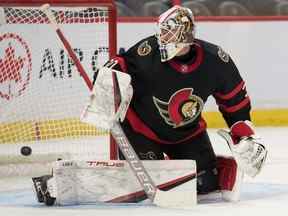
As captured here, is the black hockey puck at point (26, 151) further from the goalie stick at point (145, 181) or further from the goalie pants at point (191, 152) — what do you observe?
the goalie stick at point (145, 181)

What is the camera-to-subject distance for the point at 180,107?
110 inches

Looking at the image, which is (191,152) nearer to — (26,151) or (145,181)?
(145,181)

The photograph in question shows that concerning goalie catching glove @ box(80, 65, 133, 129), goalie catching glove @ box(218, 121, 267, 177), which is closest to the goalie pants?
goalie catching glove @ box(218, 121, 267, 177)

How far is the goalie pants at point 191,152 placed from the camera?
9.50 feet

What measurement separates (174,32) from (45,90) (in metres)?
1.05

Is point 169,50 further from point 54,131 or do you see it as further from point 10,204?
point 54,131

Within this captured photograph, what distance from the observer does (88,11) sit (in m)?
3.37

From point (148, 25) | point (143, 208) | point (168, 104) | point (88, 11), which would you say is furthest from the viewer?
point (148, 25)

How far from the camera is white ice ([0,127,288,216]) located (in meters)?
2.54

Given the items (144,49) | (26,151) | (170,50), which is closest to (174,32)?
(170,50)

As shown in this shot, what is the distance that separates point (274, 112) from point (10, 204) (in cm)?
281

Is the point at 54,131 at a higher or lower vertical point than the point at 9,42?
lower

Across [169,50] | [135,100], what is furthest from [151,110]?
[169,50]

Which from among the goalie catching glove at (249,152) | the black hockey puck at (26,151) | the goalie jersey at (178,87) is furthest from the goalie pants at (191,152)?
the black hockey puck at (26,151)
